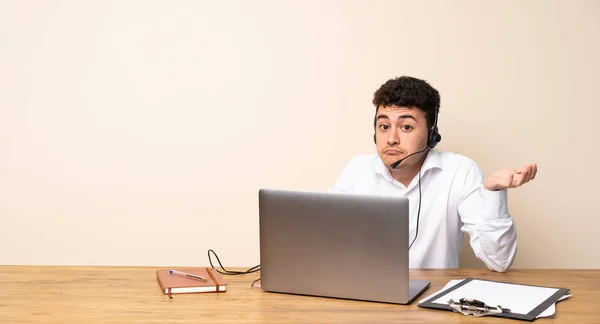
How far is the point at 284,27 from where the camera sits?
315cm

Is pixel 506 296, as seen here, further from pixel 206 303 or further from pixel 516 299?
pixel 206 303

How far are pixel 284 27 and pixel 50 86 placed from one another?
3.87 ft

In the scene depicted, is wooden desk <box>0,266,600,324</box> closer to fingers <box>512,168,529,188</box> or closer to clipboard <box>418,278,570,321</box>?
clipboard <box>418,278,570,321</box>

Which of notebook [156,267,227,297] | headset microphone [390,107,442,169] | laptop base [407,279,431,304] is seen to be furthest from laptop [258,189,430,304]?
headset microphone [390,107,442,169]

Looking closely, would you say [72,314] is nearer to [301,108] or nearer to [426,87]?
[426,87]

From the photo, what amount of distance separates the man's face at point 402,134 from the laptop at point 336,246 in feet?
2.58

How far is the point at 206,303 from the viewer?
1.70m

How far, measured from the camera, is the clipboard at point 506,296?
1.58 metres

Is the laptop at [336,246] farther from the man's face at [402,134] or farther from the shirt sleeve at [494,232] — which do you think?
the man's face at [402,134]

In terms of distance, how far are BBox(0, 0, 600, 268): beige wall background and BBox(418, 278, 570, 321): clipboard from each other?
1392mm

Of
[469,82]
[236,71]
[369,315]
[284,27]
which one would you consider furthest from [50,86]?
[369,315]

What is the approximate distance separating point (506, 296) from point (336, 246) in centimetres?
→ 46

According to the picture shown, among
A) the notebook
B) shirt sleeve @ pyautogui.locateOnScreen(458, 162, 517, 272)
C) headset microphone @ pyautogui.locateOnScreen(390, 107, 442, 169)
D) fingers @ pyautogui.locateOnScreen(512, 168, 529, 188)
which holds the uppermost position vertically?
headset microphone @ pyautogui.locateOnScreen(390, 107, 442, 169)

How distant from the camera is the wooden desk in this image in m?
1.56
